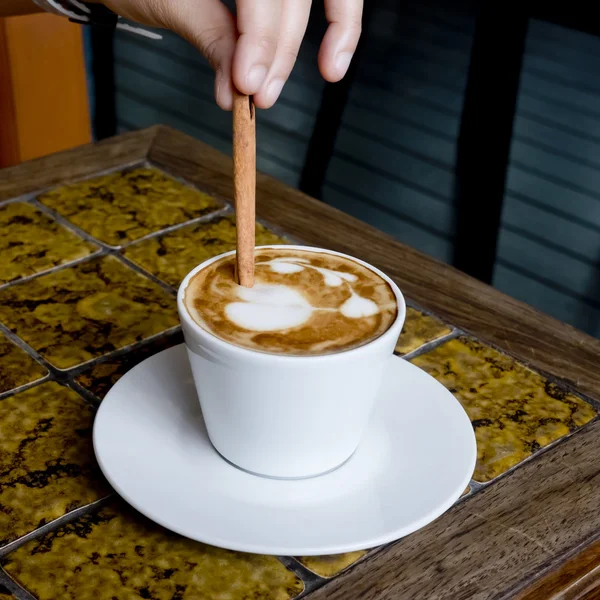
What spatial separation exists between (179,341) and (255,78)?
0.25 meters

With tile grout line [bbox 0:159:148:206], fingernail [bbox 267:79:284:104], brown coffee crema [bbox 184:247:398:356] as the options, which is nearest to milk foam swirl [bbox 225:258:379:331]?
brown coffee crema [bbox 184:247:398:356]

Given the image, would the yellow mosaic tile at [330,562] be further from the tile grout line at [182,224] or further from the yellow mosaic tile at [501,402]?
the tile grout line at [182,224]

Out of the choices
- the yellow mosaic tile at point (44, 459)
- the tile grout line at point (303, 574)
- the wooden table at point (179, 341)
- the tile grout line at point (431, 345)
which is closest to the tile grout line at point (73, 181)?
the wooden table at point (179, 341)

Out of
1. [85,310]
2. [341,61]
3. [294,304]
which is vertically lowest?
[85,310]

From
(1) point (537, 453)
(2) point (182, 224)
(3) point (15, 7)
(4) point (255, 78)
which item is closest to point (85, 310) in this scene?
(2) point (182, 224)

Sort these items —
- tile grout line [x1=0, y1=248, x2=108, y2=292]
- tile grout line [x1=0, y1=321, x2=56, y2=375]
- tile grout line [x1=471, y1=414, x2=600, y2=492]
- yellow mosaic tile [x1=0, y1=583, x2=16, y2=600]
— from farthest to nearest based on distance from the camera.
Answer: tile grout line [x1=0, y1=248, x2=108, y2=292] < tile grout line [x1=0, y1=321, x2=56, y2=375] < tile grout line [x1=471, y1=414, x2=600, y2=492] < yellow mosaic tile [x1=0, y1=583, x2=16, y2=600]

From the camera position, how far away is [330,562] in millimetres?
541

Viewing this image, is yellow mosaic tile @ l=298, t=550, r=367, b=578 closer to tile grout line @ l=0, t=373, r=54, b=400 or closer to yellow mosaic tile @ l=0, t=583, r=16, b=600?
yellow mosaic tile @ l=0, t=583, r=16, b=600

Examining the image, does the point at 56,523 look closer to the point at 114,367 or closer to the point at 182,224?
the point at 114,367

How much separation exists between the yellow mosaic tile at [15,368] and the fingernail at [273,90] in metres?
0.29

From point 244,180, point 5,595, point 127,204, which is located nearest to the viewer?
point 5,595

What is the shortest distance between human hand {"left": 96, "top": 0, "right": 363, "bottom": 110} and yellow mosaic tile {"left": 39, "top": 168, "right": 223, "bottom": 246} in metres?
0.23

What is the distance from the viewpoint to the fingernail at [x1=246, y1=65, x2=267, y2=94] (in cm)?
62

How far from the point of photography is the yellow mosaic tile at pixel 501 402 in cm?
65
